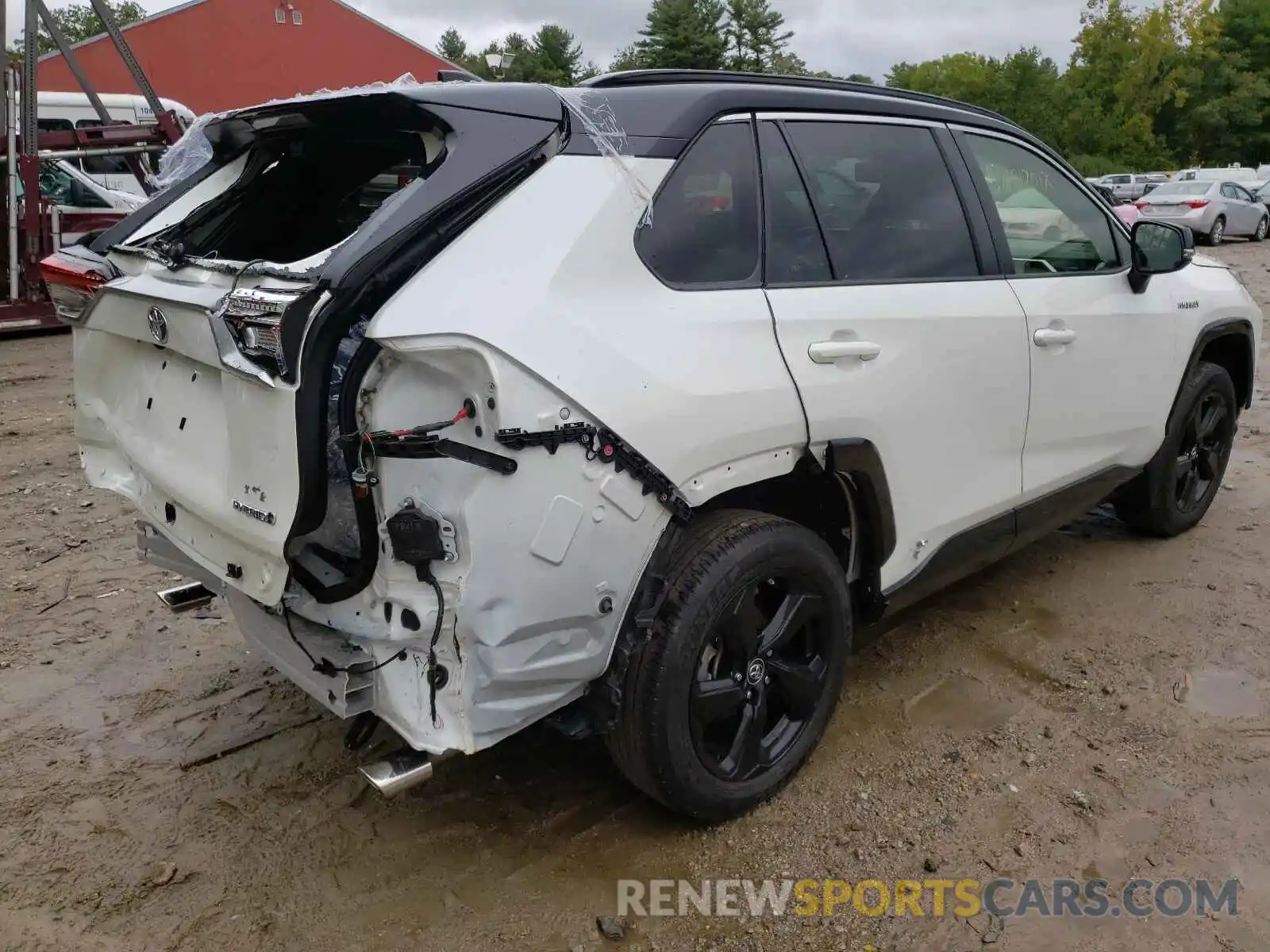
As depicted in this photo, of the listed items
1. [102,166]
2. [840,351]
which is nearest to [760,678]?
[840,351]

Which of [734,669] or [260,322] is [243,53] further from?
[734,669]

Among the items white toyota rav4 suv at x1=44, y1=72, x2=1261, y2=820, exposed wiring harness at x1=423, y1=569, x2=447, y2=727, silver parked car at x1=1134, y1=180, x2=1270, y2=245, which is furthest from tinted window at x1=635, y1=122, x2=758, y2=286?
silver parked car at x1=1134, y1=180, x2=1270, y2=245

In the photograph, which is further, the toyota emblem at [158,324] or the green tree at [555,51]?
the green tree at [555,51]

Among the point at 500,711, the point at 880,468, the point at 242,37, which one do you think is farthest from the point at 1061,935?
the point at 242,37

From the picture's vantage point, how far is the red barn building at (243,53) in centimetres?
2659

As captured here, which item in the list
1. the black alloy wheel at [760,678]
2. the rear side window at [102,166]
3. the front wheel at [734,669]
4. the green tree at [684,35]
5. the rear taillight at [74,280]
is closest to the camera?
the front wheel at [734,669]

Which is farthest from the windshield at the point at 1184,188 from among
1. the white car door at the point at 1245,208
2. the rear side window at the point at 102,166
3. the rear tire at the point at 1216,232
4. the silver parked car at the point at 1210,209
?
the rear side window at the point at 102,166

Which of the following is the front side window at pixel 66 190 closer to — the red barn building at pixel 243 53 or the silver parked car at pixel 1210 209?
the red barn building at pixel 243 53

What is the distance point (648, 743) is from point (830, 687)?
0.74 metres

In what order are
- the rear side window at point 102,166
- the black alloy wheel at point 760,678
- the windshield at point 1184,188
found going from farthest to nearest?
the windshield at point 1184,188
the rear side window at point 102,166
the black alloy wheel at point 760,678

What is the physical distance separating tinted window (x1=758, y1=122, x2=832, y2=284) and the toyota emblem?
5.13ft

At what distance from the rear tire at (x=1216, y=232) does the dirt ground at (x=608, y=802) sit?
18.8 meters

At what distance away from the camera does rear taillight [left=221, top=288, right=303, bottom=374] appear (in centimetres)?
204

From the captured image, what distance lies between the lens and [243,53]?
28.4m
